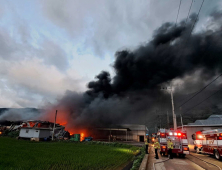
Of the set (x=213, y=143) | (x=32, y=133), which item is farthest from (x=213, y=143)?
(x=32, y=133)

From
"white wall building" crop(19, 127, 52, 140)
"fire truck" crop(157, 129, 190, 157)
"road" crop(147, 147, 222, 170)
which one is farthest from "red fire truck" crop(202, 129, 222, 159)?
"white wall building" crop(19, 127, 52, 140)

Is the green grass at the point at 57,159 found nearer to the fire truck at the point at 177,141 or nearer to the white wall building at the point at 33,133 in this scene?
the fire truck at the point at 177,141

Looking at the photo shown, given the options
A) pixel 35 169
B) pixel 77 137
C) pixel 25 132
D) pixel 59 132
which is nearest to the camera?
pixel 35 169

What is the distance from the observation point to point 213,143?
1384cm

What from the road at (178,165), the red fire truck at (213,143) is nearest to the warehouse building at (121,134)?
the red fire truck at (213,143)

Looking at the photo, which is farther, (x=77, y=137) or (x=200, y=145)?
(x=77, y=137)

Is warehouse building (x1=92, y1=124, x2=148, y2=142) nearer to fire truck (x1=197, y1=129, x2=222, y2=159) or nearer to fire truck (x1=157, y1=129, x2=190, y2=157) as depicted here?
fire truck (x1=197, y1=129, x2=222, y2=159)

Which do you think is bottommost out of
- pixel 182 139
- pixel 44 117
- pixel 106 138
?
pixel 106 138

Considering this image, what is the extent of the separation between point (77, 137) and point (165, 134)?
29.0m

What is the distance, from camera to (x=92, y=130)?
45.4 metres

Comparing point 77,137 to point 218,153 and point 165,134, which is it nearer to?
point 165,134

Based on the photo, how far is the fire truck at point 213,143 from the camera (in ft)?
41.7

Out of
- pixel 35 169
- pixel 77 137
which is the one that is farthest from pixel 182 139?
pixel 77 137

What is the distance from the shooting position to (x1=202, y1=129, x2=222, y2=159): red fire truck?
12688mm
